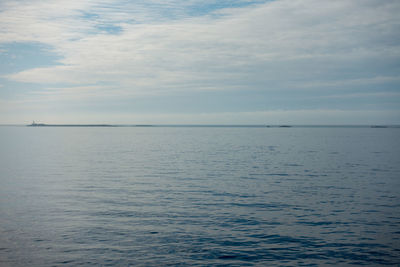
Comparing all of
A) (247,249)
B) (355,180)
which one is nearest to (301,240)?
(247,249)

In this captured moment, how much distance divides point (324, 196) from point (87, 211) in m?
20.6

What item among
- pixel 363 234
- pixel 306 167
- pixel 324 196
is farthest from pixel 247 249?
pixel 306 167

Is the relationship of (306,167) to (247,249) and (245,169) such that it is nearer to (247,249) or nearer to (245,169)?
(245,169)

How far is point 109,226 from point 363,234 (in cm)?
1602

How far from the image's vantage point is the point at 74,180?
40469mm

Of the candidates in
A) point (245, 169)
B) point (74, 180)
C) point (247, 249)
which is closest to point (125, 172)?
point (74, 180)

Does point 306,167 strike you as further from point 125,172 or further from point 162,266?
point 162,266

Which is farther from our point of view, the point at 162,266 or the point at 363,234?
the point at 363,234

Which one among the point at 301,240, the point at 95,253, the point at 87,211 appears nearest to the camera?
the point at 95,253

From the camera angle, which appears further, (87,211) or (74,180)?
(74,180)

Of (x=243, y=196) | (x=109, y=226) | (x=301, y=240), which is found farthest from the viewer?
(x=243, y=196)

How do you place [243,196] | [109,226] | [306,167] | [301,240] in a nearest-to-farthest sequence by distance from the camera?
1. [301,240]
2. [109,226]
3. [243,196]
4. [306,167]

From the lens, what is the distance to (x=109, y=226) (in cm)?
2178

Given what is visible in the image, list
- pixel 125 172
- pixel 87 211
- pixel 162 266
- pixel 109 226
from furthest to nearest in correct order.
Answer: pixel 125 172, pixel 87 211, pixel 109 226, pixel 162 266
